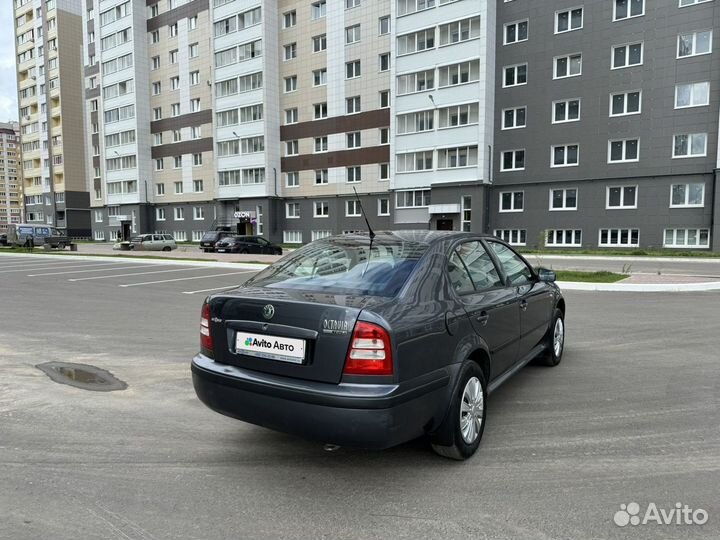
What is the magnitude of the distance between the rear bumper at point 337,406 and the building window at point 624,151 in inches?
1336

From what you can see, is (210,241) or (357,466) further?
(210,241)

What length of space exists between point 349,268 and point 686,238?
109ft

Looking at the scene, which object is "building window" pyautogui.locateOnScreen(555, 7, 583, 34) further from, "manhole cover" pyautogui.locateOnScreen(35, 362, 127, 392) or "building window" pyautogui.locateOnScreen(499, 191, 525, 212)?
"manhole cover" pyautogui.locateOnScreen(35, 362, 127, 392)

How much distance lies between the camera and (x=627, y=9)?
104ft

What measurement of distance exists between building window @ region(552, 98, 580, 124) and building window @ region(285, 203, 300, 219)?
74.7 feet

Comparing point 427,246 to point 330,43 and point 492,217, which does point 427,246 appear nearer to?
point 492,217

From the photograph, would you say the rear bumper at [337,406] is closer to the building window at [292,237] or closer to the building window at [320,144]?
the building window at [320,144]

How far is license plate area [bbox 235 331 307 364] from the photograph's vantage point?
3.07 metres

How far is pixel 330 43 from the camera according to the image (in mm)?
42656

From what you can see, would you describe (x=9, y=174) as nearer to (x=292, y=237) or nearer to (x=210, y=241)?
(x=292, y=237)

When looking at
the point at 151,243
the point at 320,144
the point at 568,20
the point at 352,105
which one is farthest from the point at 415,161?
the point at 151,243

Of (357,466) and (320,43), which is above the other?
(320,43)

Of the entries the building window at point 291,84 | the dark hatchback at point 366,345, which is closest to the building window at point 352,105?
the building window at point 291,84

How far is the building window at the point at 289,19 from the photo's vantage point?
45.6 m
